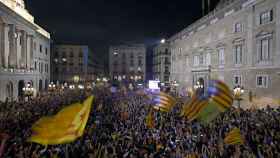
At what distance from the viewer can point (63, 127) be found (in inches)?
415

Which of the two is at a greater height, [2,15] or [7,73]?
[2,15]

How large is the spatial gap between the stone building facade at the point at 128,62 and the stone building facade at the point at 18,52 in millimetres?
49244

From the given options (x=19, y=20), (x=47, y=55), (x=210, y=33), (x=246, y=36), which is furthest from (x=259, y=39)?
(x=47, y=55)

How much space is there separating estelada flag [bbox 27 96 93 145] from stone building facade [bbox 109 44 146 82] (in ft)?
308

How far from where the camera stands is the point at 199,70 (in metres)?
47.0

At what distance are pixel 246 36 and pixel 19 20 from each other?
29209 mm

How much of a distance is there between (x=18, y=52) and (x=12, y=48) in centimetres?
246

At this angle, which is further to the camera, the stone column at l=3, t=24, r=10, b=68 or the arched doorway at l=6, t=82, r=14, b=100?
the arched doorway at l=6, t=82, r=14, b=100

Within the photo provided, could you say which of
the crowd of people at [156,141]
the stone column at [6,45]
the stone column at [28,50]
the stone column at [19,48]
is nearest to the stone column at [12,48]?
the stone column at [19,48]

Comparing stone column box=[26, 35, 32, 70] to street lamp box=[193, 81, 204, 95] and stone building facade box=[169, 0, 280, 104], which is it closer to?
street lamp box=[193, 81, 204, 95]

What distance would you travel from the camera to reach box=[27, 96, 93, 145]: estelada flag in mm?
9805

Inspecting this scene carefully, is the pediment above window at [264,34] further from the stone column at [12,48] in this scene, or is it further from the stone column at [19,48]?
the stone column at [19,48]

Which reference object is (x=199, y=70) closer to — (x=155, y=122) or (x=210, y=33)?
(x=210, y=33)

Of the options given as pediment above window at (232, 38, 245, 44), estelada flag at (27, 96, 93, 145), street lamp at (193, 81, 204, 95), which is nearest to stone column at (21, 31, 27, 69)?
street lamp at (193, 81, 204, 95)
